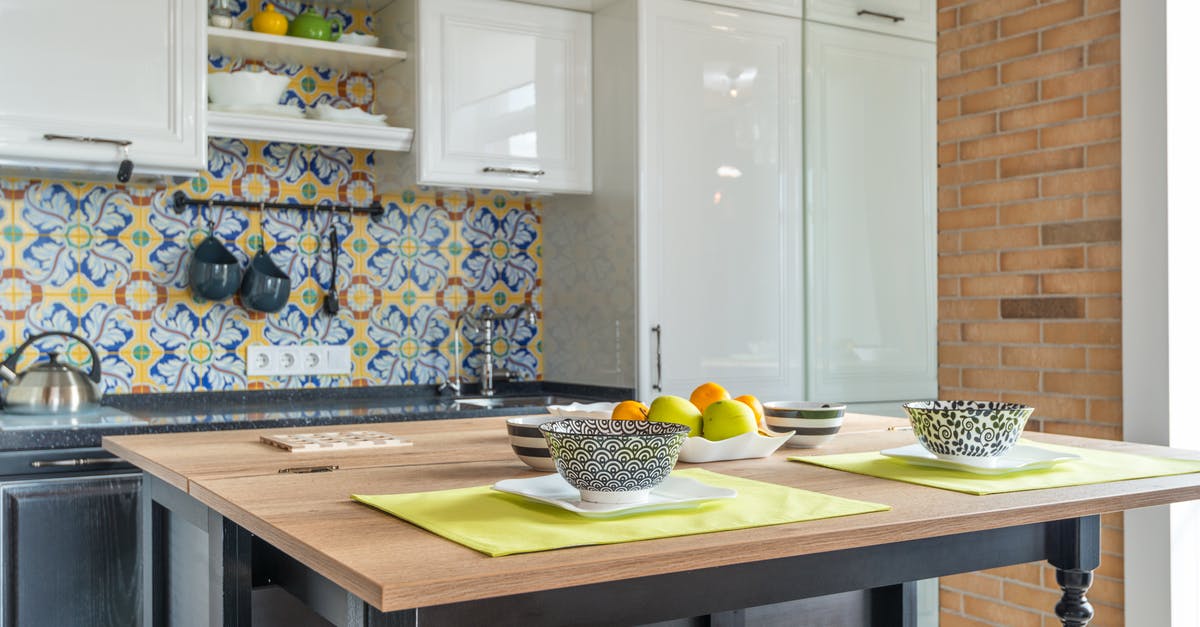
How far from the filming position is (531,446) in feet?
4.93

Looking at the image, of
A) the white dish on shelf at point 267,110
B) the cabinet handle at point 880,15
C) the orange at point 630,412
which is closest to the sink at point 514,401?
the white dish on shelf at point 267,110

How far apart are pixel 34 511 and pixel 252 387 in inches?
37.5

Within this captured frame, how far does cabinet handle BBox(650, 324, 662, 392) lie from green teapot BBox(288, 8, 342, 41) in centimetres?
138

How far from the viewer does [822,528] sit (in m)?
1.13

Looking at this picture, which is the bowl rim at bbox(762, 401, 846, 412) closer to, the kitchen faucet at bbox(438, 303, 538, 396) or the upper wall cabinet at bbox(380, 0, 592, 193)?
the upper wall cabinet at bbox(380, 0, 592, 193)

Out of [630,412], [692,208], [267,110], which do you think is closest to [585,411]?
[630,412]

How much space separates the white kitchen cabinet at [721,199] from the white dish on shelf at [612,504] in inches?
81.5

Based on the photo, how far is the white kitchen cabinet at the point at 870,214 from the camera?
3.68 m

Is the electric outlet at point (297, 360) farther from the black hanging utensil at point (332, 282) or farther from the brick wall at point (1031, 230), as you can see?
the brick wall at point (1031, 230)

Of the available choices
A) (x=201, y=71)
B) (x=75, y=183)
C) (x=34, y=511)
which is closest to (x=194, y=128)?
(x=201, y=71)

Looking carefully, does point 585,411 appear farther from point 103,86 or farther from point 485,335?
point 485,335

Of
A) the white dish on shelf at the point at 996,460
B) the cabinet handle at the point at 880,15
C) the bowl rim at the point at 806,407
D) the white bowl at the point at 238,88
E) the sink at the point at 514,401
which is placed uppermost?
the cabinet handle at the point at 880,15

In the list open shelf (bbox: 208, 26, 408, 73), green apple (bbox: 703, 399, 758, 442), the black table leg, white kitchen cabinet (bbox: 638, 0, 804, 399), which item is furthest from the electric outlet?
the black table leg

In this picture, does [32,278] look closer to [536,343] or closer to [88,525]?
[88,525]
